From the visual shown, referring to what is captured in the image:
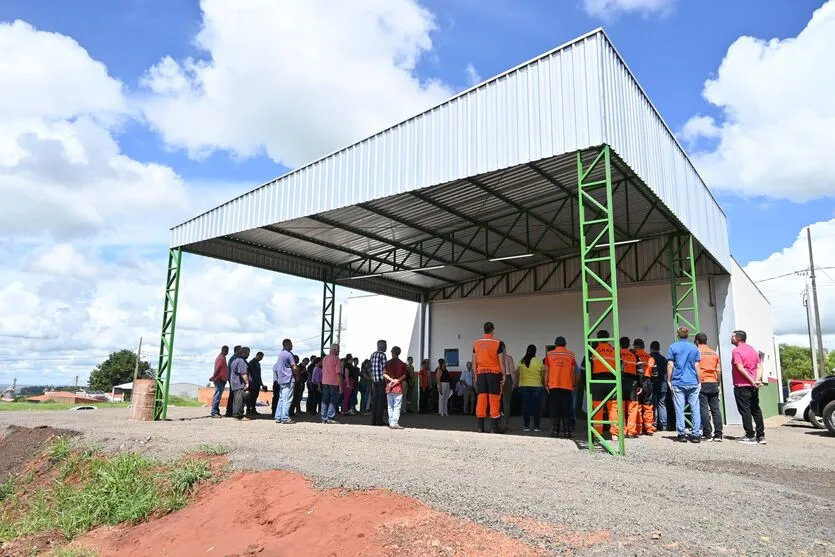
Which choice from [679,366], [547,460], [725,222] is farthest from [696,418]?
[725,222]

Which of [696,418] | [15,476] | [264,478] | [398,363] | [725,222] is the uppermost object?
[725,222]

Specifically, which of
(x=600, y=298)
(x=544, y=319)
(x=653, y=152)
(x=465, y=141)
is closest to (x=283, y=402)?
(x=465, y=141)

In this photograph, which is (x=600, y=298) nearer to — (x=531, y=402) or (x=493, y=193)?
(x=531, y=402)

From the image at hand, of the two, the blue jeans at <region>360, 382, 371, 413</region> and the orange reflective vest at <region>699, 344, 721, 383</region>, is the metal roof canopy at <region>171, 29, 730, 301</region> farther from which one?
the blue jeans at <region>360, 382, 371, 413</region>

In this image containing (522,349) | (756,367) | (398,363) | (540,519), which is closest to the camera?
(540,519)

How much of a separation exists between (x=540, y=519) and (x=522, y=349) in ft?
48.5

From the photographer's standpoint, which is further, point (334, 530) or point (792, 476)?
point (792, 476)

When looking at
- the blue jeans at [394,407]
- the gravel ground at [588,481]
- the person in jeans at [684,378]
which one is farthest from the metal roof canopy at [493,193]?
the gravel ground at [588,481]

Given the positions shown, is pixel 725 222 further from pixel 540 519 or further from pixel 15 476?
pixel 15 476

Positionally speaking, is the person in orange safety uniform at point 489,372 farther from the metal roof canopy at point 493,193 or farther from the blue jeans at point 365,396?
the blue jeans at point 365,396

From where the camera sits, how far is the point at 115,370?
60.1m

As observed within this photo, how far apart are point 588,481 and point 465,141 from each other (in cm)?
611

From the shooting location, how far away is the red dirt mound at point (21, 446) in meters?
9.89

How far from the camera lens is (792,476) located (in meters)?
6.41
